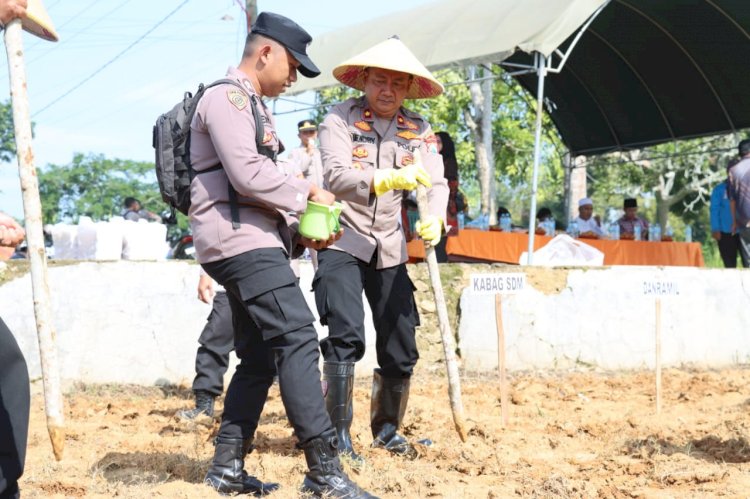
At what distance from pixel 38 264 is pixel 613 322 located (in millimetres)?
6647

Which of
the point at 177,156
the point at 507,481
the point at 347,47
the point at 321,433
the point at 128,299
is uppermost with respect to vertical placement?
the point at 347,47

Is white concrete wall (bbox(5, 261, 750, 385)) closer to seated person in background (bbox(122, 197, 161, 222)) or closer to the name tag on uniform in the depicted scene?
the name tag on uniform

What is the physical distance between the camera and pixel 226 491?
161 inches

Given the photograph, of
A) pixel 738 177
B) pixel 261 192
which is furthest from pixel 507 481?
pixel 738 177

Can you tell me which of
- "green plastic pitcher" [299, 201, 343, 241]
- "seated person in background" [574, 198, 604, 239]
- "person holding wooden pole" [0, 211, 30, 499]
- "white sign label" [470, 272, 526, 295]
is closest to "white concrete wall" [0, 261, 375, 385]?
"white sign label" [470, 272, 526, 295]

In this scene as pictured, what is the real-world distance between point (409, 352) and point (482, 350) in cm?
355

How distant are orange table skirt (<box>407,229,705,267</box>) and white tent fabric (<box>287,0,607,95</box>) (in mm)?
2127

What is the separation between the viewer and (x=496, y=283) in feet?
20.8

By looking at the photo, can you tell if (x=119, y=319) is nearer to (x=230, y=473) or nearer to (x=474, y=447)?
(x=474, y=447)

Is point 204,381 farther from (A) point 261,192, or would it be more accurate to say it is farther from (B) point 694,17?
(B) point 694,17

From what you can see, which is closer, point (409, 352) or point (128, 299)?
point (409, 352)

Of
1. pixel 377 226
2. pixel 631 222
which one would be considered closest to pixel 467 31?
pixel 631 222

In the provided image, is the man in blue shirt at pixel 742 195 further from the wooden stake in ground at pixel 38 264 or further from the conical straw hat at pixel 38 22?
the wooden stake in ground at pixel 38 264

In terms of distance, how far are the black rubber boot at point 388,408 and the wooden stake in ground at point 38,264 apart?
6.53 ft
